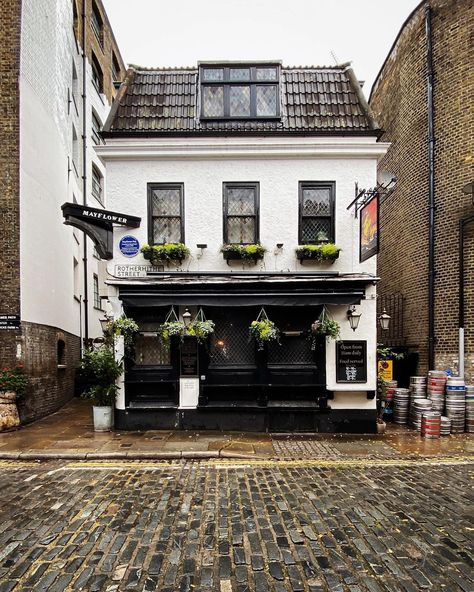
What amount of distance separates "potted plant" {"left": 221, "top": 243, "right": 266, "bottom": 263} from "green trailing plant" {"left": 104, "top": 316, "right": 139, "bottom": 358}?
2.91m

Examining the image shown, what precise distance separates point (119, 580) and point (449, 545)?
368cm

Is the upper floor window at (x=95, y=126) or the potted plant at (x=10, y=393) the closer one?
the potted plant at (x=10, y=393)

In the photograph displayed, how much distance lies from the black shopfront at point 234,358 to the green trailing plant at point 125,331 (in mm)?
251

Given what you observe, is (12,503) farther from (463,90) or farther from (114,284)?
(463,90)

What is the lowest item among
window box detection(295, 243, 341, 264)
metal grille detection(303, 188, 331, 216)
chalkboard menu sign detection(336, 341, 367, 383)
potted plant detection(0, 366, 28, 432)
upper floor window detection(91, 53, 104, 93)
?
potted plant detection(0, 366, 28, 432)

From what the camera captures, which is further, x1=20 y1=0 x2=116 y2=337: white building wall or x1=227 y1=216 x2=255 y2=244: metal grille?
x1=20 y1=0 x2=116 y2=337: white building wall

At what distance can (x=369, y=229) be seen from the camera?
806 centimetres

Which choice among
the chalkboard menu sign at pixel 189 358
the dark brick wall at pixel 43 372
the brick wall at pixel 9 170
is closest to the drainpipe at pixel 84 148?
the dark brick wall at pixel 43 372

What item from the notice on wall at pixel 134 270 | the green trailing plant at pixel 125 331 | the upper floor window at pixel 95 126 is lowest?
the green trailing plant at pixel 125 331

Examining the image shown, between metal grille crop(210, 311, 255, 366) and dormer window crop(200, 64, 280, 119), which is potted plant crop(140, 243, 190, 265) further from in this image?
dormer window crop(200, 64, 280, 119)

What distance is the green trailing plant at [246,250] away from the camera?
28.8 ft

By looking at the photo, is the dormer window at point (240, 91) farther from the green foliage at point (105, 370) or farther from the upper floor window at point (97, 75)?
the upper floor window at point (97, 75)

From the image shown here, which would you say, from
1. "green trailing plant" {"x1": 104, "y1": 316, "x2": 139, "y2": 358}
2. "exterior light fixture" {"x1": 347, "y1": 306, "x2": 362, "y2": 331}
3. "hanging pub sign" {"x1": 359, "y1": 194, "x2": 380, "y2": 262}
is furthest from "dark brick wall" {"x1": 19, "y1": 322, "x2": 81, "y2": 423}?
"hanging pub sign" {"x1": 359, "y1": 194, "x2": 380, "y2": 262}

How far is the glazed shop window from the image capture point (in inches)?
364
